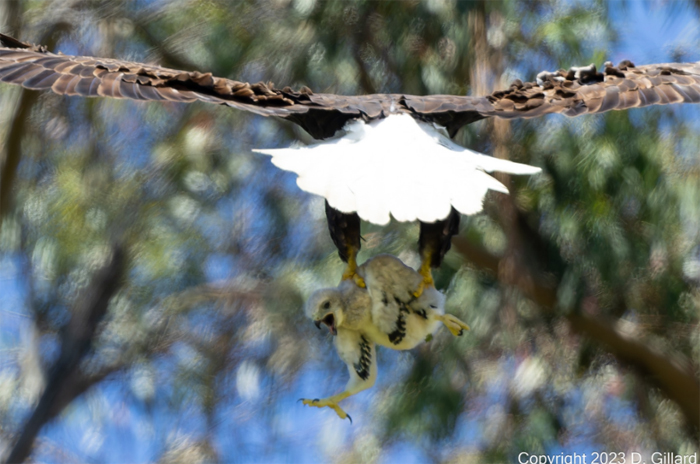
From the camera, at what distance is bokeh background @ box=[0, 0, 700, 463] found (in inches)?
161

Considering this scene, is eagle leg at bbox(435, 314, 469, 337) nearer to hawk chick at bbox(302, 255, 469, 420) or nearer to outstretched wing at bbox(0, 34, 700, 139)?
hawk chick at bbox(302, 255, 469, 420)

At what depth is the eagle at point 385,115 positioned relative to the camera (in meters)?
2.37

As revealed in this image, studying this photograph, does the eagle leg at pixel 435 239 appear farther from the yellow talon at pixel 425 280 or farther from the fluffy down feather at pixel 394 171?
the fluffy down feather at pixel 394 171

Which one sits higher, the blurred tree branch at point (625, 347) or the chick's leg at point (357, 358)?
the chick's leg at point (357, 358)

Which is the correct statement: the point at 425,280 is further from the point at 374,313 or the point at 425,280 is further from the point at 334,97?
the point at 334,97

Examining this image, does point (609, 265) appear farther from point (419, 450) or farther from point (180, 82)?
point (180, 82)

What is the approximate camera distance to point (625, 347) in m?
4.13

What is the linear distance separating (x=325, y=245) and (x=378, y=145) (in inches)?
65.5

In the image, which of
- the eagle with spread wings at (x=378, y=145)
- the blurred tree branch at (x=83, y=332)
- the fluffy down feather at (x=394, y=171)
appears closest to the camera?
the fluffy down feather at (x=394, y=171)

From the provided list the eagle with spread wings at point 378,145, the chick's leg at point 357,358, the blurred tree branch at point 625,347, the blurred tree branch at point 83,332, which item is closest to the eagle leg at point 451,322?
the eagle with spread wings at point 378,145

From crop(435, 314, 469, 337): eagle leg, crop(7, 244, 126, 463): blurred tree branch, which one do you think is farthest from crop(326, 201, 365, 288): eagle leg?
crop(7, 244, 126, 463): blurred tree branch

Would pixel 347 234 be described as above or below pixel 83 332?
above

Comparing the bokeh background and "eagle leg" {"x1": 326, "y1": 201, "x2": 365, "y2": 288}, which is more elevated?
"eagle leg" {"x1": 326, "y1": 201, "x2": 365, "y2": 288}

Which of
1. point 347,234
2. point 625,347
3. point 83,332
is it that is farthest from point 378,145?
point 83,332
